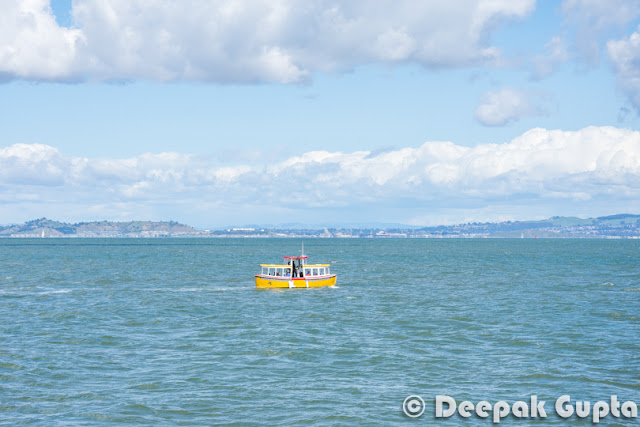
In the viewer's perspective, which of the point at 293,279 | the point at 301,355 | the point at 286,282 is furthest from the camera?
the point at 293,279

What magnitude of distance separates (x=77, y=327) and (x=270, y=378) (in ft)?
77.3

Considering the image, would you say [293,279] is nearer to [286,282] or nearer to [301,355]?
[286,282]

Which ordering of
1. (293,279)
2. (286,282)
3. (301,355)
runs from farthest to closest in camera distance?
(293,279) → (286,282) → (301,355)

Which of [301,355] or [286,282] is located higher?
[286,282]

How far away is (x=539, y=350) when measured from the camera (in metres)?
43.2

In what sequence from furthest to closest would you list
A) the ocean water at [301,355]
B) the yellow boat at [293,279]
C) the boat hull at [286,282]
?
1. the yellow boat at [293,279]
2. the boat hull at [286,282]
3. the ocean water at [301,355]

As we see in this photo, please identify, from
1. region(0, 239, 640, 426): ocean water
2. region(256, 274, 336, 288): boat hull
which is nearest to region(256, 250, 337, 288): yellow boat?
region(256, 274, 336, 288): boat hull

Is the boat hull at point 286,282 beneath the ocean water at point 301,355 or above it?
above

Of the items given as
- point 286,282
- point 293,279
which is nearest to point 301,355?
point 286,282

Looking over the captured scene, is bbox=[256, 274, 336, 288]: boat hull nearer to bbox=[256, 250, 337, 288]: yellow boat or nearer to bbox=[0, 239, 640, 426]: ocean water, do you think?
bbox=[256, 250, 337, 288]: yellow boat

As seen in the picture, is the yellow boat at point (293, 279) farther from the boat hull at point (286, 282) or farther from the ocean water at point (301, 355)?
the ocean water at point (301, 355)

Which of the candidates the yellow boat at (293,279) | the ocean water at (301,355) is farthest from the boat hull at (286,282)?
the ocean water at (301,355)

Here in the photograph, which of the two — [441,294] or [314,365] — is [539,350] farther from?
[441,294]

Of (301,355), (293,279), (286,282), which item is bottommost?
(301,355)
